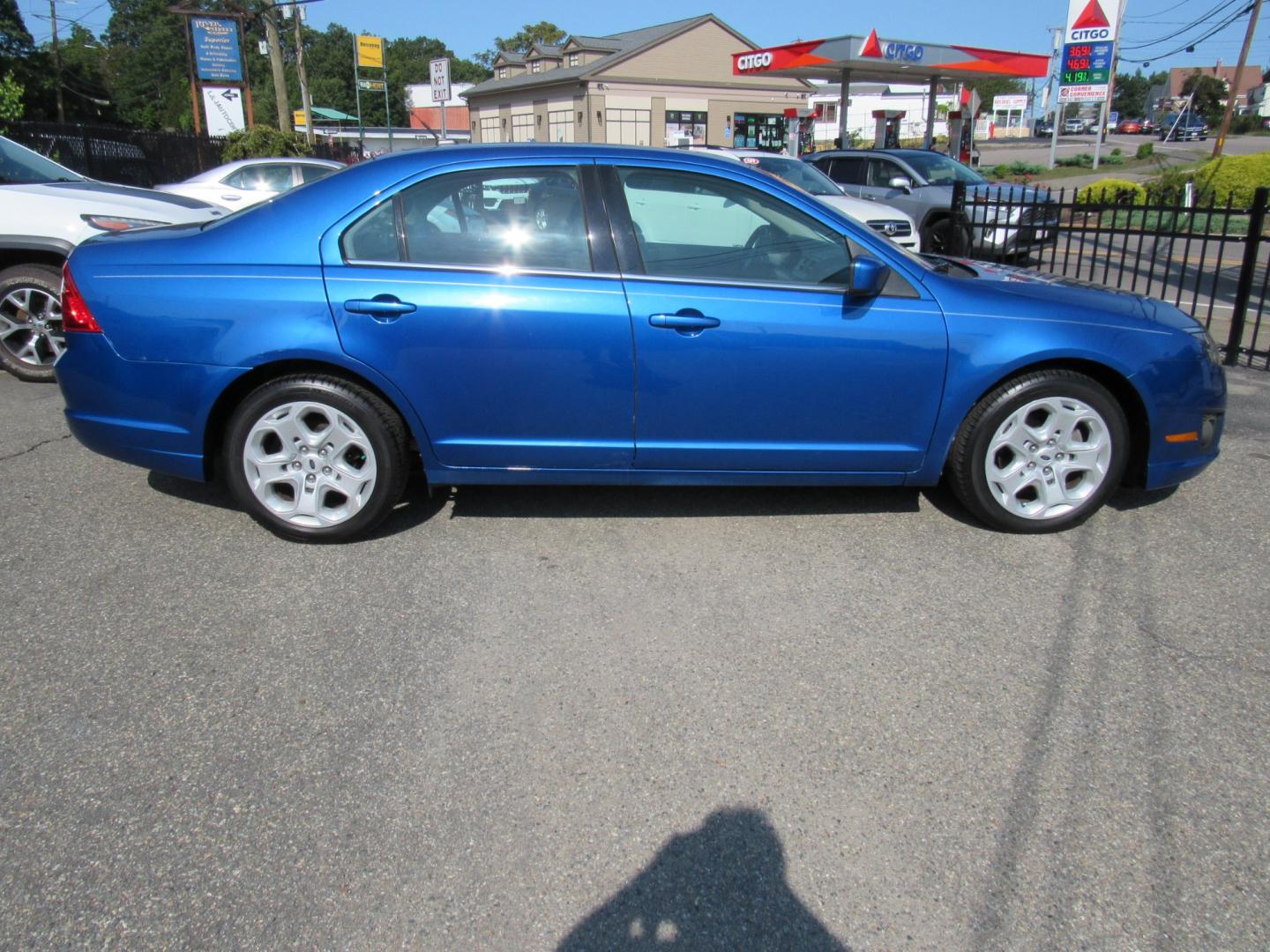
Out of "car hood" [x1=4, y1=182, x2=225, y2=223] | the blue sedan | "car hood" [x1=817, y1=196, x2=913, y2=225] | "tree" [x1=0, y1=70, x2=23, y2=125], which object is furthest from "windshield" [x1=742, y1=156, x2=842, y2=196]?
"tree" [x1=0, y1=70, x2=23, y2=125]

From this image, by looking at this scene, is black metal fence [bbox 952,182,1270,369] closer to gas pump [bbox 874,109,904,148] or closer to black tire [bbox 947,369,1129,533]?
black tire [bbox 947,369,1129,533]

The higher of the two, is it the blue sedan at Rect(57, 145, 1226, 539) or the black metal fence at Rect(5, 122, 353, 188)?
the black metal fence at Rect(5, 122, 353, 188)

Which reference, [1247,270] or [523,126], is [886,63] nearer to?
[1247,270]

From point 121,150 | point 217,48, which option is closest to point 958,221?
point 121,150

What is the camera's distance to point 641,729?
285 centimetres

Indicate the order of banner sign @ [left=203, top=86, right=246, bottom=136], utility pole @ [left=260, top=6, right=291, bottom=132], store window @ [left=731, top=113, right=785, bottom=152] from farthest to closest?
store window @ [left=731, top=113, right=785, bottom=152]
banner sign @ [left=203, top=86, right=246, bottom=136]
utility pole @ [left=260, top=6, right=291, bottom=132]

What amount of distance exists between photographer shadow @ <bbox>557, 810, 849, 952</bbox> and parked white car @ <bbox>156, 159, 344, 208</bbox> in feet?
36.2

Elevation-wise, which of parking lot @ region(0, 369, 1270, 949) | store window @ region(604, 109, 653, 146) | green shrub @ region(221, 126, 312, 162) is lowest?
parking lot @ region(0, 369, 1270, 949)

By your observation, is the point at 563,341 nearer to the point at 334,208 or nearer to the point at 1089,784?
the point at 334,208

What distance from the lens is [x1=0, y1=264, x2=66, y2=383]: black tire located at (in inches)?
249

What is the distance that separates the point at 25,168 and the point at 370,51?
3074 cm

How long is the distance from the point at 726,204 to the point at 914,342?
99cm

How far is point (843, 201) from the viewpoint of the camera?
36.9 ft

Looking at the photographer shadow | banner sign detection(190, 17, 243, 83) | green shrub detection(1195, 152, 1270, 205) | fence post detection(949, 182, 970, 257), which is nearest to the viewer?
the photographer shadow
